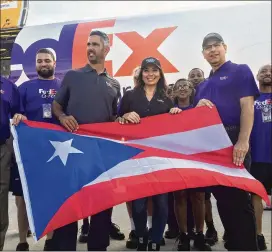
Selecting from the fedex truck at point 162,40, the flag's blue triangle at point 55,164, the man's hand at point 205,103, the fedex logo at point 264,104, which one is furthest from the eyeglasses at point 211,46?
the fedex truck at point 162,40

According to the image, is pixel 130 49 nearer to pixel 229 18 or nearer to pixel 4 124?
pixel 229 18

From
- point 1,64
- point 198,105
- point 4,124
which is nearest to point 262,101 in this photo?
point 198,105

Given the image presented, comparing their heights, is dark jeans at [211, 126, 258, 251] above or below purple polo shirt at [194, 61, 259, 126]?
below

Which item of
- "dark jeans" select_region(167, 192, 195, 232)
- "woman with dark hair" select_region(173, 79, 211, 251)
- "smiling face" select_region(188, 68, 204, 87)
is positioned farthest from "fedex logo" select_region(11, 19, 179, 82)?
"woman with dark hair" select_region(173, 79, 211, 251)

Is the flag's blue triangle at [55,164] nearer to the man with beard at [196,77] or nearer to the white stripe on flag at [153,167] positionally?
the white stripe on flag at [153,167]

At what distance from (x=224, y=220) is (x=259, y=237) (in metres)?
1.00

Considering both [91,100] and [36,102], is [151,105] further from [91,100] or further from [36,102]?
[36,102]

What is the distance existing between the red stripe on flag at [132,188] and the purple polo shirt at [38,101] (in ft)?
3.63

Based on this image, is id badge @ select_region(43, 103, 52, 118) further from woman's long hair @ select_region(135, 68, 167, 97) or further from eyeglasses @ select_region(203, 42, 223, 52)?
eyeglasses @ select_region(203, 42, 223, 52)

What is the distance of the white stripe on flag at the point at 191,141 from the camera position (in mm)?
2693

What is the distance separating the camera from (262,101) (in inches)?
147

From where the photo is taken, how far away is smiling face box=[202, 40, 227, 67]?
259 centimetres

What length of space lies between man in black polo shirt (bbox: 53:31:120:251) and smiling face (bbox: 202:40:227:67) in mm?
748

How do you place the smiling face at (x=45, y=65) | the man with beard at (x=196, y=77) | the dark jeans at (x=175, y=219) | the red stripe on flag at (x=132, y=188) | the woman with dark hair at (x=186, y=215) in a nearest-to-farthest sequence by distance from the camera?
1. the red stripe on flag at (x=132, y=188)
2. the woman with dark hair at (x=186, y=215)
3. the smiling face at (x=45, y=65)
4. the dark jeans at (x=175, y=219)
5. the man with beard at (x=196, y=77)
